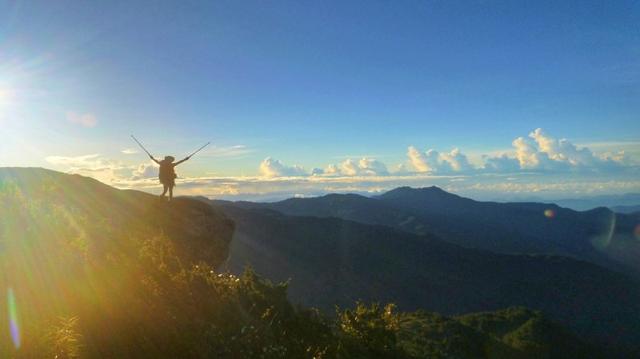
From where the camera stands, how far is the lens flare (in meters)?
8.29

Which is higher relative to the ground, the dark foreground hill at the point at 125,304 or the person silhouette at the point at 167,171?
the person silhouette at the point at 167,171

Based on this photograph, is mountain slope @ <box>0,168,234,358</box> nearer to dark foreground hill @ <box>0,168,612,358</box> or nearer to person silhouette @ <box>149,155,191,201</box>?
dark foreground hill @ <box>0,168,612,358</box>

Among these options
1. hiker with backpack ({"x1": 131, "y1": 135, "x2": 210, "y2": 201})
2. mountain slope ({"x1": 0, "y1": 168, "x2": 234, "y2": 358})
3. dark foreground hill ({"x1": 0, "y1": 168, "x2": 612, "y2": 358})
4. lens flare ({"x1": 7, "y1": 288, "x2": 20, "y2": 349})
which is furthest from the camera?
hiker with backpack ({"x1": 131, "y1": 135, "x2": 210, "y2": 201})

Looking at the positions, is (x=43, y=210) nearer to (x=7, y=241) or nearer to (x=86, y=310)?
(x=7, y=241)

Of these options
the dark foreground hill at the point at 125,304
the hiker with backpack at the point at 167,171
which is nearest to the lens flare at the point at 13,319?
the dark foreground hill at the point at 125,304

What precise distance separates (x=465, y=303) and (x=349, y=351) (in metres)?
194

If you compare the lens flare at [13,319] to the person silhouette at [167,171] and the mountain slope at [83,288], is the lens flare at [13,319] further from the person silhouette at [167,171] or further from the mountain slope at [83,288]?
the person silhouette at [167,171]

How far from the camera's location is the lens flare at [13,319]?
8291 mm

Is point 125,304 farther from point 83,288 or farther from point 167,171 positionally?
point 167,171

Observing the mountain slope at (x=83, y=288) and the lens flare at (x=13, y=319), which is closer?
the lens flare at (x=13, y=319)

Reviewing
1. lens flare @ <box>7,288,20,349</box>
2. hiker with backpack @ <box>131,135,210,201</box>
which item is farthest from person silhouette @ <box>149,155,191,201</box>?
lens flare @ <box>7,288,20,349</box>

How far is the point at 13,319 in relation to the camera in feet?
29.5

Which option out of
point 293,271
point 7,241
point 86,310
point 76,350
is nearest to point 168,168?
point 7,241

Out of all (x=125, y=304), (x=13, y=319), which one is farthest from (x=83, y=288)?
(x=13, y=319)
